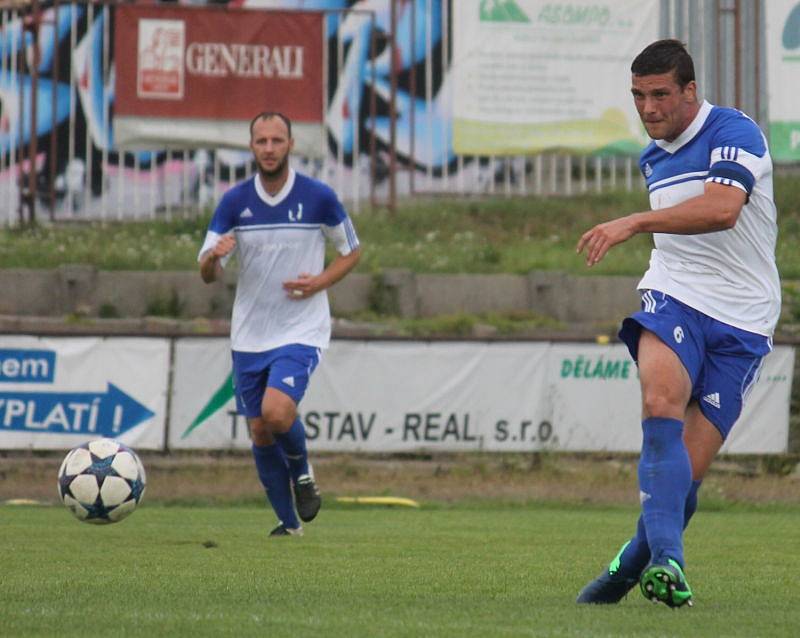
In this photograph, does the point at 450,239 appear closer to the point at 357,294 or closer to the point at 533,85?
the point at 533,85

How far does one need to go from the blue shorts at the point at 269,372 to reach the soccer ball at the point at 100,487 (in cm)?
99

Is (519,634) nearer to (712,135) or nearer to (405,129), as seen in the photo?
(712,135)

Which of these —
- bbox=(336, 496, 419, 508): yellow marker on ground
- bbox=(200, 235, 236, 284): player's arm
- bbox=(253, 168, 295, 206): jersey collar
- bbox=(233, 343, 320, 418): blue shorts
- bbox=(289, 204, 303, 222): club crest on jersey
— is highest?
bbox=(253, 168, 295, 206): jersey collar

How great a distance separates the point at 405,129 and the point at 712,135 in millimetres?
15060

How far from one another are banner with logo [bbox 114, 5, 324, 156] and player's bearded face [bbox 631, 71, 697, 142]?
14115mm

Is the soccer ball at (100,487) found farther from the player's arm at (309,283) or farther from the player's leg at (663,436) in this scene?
the player's leg at (663,436)

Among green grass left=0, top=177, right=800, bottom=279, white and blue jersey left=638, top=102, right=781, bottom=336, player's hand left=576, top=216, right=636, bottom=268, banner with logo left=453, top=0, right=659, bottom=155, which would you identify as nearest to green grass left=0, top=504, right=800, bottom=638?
white and blue jersey left=638, top=102, right=781, bottom=336

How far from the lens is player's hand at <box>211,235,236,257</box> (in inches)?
393

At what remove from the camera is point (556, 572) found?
26.5 feet

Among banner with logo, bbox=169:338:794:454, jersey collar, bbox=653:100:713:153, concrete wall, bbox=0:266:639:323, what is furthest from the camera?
concrete wall, bbox=0:266:639:323

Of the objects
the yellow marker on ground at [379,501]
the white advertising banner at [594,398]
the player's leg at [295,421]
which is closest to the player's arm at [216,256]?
the player's leg at [295,421]

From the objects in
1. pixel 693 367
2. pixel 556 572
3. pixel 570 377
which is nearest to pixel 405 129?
pixel 570 377

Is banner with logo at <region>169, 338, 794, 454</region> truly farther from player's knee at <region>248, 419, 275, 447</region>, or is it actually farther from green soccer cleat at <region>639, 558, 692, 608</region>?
green soccer cleat at <region>639, 558, 692, 608</region>

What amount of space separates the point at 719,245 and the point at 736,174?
0.37 m
